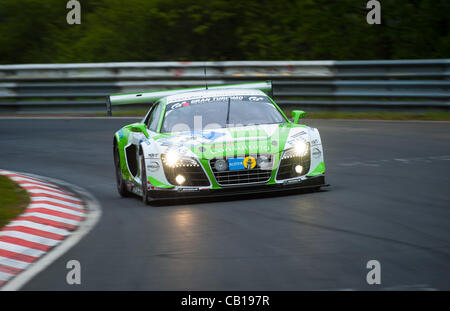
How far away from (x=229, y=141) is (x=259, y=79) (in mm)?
11486

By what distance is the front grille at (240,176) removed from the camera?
31.6 feet

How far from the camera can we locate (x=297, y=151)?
32.3 ft

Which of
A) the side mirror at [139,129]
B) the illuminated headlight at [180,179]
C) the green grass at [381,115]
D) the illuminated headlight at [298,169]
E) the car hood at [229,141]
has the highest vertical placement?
the side mirror at [139,129]

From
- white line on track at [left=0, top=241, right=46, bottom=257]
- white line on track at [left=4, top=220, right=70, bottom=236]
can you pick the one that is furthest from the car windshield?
white line on track at [left=0, top=241, right=46, bottom=257]

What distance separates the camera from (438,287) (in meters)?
5.50

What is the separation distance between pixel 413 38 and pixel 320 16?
248cm

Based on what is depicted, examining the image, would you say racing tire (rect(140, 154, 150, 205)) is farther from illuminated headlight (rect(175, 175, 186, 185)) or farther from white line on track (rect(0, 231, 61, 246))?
white line on track (rect(0, 231, 61, 246))

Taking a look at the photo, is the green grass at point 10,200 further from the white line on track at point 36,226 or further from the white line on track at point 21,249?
the white line on track at point 21,249

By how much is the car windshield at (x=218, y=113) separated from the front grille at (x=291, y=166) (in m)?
0.84

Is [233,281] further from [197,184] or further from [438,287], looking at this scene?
[197,184]

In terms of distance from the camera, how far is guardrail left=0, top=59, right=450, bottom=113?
747 inches

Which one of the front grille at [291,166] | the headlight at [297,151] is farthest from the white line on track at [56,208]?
the headlight at [297,151]

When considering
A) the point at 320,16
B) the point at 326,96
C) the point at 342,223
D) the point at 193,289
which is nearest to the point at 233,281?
the point at 193,289

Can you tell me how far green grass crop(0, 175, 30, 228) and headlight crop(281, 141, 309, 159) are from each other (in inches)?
114
